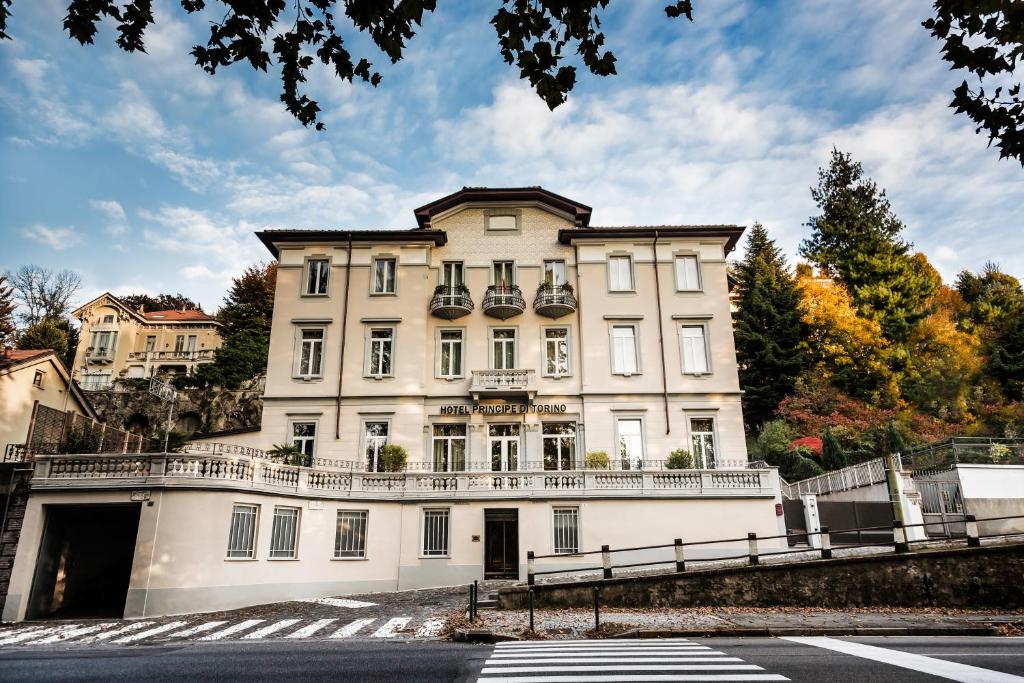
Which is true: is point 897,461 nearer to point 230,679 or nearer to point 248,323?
point 230,679

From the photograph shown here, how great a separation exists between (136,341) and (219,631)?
53243 mm

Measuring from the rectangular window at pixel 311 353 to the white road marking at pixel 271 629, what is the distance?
13462mm

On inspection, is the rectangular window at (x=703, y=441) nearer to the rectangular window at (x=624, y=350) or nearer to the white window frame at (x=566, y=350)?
the rectangular window at (x=624, y=350)

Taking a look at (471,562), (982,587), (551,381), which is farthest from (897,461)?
(471,562)

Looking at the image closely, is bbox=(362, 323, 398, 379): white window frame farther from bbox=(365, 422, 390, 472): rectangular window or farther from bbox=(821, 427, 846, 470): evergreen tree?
bbox=(821, 427, 846, 470): evergreen tree

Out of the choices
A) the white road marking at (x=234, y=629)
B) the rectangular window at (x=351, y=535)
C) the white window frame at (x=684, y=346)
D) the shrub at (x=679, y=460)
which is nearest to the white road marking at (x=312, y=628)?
the white road marking at (x=234, y=629)

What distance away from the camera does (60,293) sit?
59.7 m

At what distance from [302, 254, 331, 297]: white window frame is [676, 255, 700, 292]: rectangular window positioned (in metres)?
16.9

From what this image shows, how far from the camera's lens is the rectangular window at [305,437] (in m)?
26.2

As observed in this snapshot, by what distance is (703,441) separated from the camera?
86.2ft

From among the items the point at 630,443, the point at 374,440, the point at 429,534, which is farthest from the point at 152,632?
the point at 630,443

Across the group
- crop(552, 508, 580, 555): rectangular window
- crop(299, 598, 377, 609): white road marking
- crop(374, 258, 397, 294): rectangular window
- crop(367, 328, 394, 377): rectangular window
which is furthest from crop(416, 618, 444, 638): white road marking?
crop(374, 258, 397, 294): rectangular window

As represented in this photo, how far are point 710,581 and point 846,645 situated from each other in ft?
18.2

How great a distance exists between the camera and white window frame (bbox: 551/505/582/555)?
71.8 feet
